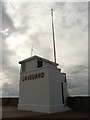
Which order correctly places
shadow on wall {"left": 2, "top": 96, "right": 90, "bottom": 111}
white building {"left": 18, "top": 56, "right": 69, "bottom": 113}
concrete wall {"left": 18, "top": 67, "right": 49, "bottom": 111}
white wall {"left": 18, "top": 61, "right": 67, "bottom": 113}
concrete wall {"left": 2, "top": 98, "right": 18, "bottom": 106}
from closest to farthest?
1. white wall {"left": 18, "top": 61, "right": 67, "bottom": 113}
2. white building {"left": 18, "top": 56, "right": 69, "bottom": 113}
3. concrete wall {"left": 18, "top": 67, "right": 49, "bottom": 111}
4. shadow on wall {"left": 2, "top": 96, "right": 90, "bottom": 111}
5. concrete wall {"left": 2, "top": 98, "right": 18, "bottom": 106}

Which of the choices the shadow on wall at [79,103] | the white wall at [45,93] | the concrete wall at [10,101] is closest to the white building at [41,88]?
the white wall at [45,93]

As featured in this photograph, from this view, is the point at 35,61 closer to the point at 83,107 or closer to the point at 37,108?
the point at 37,108

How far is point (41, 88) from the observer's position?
760 inches

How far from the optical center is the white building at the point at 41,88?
18.5 meters

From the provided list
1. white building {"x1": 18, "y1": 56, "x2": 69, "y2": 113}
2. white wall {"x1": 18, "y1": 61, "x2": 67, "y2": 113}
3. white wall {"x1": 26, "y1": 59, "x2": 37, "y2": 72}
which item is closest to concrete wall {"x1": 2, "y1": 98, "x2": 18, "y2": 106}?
white building {"x1": 18, "y1": 56, "x2": 69, "y2": 113}

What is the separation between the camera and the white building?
18516mm

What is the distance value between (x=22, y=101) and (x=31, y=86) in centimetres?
315

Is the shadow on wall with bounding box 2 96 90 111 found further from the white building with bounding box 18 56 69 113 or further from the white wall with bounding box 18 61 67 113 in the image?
the white wall with bounding box 18 61 67 113

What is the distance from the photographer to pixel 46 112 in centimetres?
1791

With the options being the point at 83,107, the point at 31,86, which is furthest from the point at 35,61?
the point at 83,107

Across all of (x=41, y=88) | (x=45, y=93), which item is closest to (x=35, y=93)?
(x=41, y=88)

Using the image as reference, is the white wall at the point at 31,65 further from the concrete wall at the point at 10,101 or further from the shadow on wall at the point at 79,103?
the concrete wall at the point at 10,101

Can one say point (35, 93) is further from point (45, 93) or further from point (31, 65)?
point (31, 65)

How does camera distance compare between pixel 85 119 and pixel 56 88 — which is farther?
pixel 56 88
